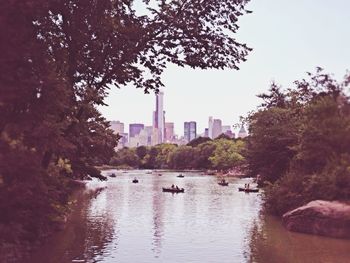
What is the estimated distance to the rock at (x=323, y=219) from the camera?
32219mm

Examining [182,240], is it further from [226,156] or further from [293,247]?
[226,156]

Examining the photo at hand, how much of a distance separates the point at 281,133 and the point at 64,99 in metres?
35.4

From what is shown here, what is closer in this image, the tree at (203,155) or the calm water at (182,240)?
the calm water at (182,240)

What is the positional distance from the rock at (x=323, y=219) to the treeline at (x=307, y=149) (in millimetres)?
2035

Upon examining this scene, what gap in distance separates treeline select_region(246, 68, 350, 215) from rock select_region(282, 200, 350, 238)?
204 cm

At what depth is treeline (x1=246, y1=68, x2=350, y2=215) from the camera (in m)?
36.8

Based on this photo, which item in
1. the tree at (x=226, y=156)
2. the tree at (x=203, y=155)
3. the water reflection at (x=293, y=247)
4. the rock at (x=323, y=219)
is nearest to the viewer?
the water reflection at (x=293, y=247)

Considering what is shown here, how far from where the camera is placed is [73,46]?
21.2 m

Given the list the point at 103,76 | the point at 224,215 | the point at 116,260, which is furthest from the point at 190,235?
the point at 103,76

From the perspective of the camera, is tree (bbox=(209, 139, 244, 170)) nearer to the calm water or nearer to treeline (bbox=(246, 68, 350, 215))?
treeline (bbox=(246, 68, 350, 215))

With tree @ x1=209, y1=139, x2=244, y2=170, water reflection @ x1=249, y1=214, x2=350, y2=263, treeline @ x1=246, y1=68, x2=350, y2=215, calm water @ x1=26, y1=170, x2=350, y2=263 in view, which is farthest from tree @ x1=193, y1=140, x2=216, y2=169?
water reflection @ x1=249, y1=214, x2=350, y2=263

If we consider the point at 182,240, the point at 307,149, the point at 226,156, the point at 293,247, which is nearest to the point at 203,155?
the point at 226,156

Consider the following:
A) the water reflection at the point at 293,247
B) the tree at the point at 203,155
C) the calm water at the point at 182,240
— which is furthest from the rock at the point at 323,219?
the tree at the point at 203,155

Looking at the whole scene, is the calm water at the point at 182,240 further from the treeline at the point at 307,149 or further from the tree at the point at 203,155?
the tree at the point at 203,155
